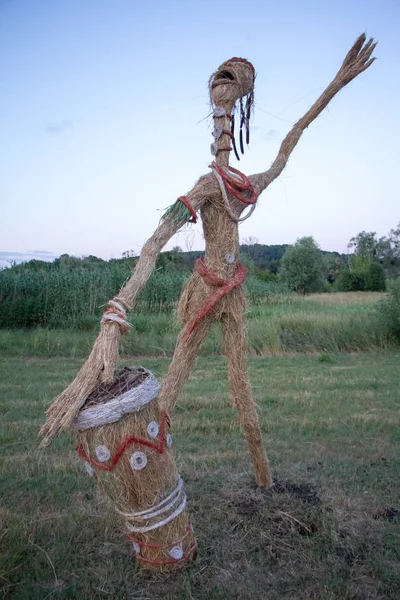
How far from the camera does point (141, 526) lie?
2639 millimetres

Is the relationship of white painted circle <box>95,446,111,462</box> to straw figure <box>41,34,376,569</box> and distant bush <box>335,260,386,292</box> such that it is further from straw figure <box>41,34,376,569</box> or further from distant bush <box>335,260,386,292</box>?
distant bush <box>335,260,386,292</box>

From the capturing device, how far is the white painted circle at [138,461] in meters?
2.44

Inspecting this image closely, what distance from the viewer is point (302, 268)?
116ft

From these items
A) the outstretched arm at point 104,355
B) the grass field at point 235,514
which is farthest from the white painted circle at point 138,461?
the grass field at point 235,514

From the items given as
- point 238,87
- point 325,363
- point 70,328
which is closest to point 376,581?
point 238,87

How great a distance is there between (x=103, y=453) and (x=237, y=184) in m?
1.72

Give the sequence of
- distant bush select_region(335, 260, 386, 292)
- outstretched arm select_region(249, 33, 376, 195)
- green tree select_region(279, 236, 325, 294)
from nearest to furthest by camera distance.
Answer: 1. outstretched arm select_region(249, 33, 376, 195)
2. distant bush select_region(335, 260, 386, 292)
3. green tree select_region(279, 236, 325, 294)

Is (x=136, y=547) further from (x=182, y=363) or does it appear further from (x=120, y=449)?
(x=182, y=363)

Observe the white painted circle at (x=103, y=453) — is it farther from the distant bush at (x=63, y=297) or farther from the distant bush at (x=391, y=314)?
the distant bush at (x=63, y=297)

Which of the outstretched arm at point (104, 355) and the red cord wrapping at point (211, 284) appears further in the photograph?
the red cord wrapping at point (211, 284)

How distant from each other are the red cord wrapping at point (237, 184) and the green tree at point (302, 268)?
32.0 metres

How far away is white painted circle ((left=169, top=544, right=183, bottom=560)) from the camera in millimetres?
2733

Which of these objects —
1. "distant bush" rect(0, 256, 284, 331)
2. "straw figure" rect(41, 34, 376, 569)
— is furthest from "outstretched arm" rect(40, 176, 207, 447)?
"distant bush" rect(0, 256, 284, 331)

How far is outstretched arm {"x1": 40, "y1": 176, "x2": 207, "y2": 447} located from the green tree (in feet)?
107
